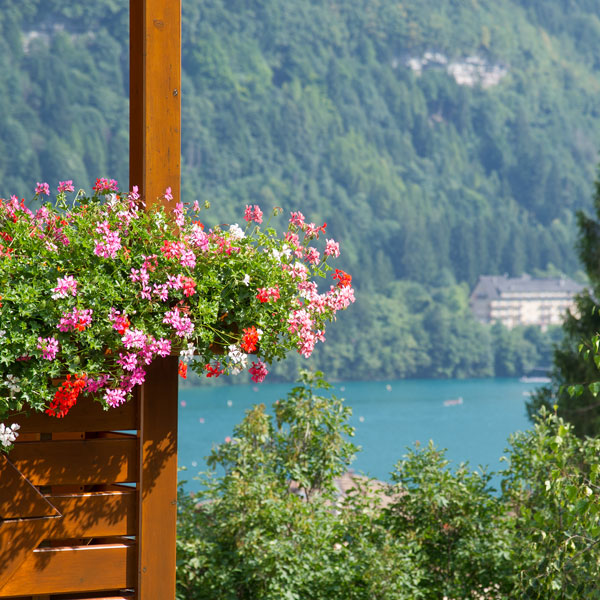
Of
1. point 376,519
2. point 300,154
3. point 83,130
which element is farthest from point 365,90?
point 376,519

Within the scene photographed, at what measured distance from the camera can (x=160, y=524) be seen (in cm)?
180

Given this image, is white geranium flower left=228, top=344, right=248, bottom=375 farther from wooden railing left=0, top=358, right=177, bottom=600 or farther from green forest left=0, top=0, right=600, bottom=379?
green forest left=0, top=0, right=600, bottom=379

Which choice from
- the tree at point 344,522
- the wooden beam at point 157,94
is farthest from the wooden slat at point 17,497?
the tree at point 344,522

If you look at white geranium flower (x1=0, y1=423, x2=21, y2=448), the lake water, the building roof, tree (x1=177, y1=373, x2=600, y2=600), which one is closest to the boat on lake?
the lake water

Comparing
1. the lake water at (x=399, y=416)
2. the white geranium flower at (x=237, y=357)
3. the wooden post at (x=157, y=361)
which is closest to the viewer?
the white geranium flower at (x=237, y=357)

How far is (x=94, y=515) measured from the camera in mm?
1772

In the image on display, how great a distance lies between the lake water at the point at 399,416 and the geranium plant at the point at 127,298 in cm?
3063

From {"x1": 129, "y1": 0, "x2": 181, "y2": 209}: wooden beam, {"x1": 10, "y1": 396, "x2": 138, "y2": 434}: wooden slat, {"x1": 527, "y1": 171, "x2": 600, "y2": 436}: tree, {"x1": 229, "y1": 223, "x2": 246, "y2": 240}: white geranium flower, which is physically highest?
{"x1": 527, "y1": 171, "x2": 600, "y2": 436}: tree

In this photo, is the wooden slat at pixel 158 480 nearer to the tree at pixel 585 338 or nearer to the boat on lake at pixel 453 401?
the tree at pixel 585 338

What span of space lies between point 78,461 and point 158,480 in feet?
0.53

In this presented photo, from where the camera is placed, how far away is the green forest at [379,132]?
55750 millimetres

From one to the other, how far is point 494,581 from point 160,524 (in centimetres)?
206

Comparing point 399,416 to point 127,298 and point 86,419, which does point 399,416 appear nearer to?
point 86,419

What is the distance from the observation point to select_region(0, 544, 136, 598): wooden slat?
1.73m
